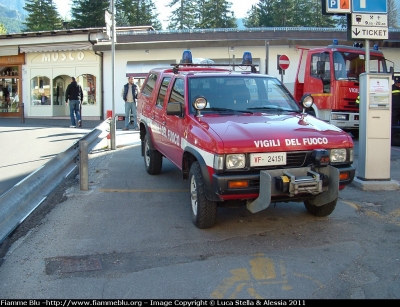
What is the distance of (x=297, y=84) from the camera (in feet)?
49.0

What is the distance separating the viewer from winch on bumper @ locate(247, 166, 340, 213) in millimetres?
4656

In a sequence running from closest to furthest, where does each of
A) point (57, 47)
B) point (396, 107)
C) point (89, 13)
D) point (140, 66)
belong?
point (396, 107) → point (140, 66) → point (57, 47) → point (89, 13)

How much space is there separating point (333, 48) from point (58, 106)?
58.2ft

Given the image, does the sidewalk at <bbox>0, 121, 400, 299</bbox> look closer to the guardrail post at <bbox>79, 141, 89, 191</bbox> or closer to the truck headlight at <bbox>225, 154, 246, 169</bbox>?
the guardrail post at <bbox>79, 141, 89, 191</bbox>

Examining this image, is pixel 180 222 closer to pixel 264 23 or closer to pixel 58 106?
pixel 58 106

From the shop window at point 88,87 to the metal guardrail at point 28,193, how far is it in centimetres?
1774

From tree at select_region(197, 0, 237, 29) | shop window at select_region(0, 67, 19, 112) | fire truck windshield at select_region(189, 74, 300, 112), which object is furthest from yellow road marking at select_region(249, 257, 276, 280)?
tree at select_region(197, 0, 237, 29)

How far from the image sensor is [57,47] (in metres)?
24.0

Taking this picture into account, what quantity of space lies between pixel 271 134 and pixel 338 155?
86 centimetres

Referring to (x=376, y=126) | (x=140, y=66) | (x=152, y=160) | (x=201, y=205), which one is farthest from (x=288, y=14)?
(x=201, y=205)

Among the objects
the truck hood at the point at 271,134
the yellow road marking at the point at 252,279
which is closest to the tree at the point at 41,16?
the truck hood at the point at 271,134

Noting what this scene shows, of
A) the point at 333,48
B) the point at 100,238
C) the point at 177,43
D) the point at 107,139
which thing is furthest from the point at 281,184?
the point at 177,43

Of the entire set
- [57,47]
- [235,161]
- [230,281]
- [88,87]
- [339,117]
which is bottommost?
[230,281]

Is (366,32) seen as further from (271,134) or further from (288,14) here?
(288,14)
